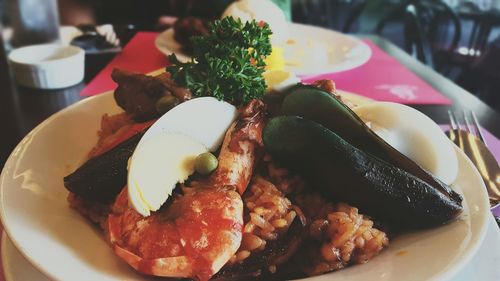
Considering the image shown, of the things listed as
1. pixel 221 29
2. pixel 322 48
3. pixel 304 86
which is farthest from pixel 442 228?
pixel 322 48

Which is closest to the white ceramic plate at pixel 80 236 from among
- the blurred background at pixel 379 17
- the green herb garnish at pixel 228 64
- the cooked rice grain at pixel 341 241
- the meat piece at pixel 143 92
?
the cooked rice grain at pixel 341 241

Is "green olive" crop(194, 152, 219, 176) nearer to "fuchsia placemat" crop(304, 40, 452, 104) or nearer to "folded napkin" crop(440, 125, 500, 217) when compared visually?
"folded napkin" crop(440, 125, 500, 217)

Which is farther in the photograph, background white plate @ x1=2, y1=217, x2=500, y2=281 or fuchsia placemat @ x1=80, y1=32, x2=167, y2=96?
fuchsia placemat @ x1=80, y1=32, x2=167, y2=96

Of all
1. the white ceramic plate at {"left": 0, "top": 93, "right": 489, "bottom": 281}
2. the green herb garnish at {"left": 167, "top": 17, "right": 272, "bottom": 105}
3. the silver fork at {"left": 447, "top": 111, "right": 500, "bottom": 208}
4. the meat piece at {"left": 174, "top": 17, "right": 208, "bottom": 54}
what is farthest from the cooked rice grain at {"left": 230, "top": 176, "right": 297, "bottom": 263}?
the meat piece at {"left": 174, "top": 17, "right": 208, "bottom": 54}

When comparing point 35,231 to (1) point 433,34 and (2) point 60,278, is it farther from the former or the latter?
(1) point 433,34

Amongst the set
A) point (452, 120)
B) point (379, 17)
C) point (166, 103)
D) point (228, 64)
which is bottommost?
point (379, 17)

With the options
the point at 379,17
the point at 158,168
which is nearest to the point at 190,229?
the point at 158,168

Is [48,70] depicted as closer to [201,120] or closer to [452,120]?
[201,120]

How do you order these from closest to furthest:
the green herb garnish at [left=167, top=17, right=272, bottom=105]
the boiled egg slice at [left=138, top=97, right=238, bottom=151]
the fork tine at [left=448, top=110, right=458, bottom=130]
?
the boiled egg slice at [left=138, top=97, right=238, bottom=151] → the green herb garnish at [left=167, top=17, right=272, bottom=105] → the fork tine at [left=448, top=110, right=458, bottom=130]
